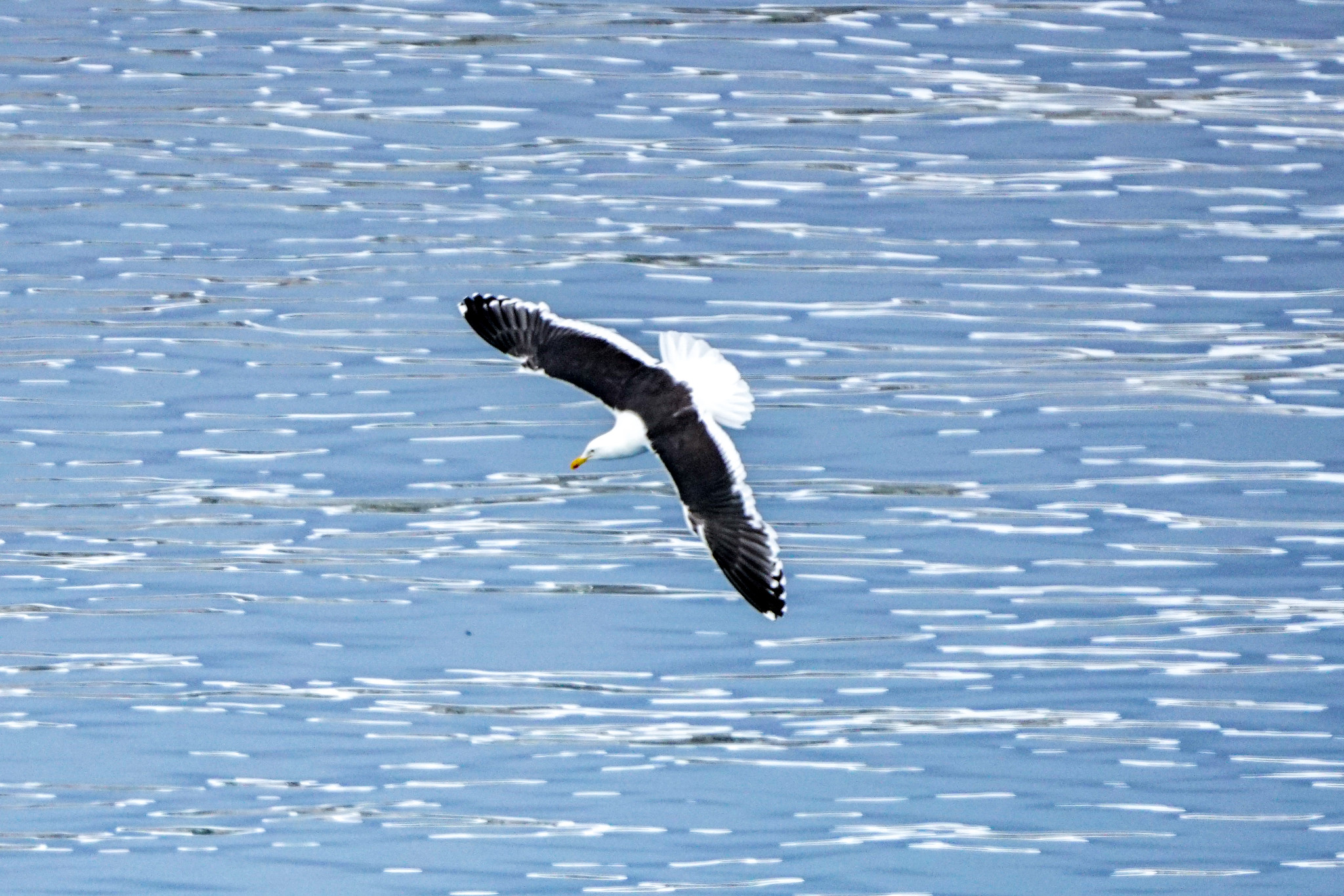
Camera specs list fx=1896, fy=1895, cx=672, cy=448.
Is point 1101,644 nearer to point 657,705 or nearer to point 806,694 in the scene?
point 806,694

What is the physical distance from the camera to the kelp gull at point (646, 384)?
15.4ft

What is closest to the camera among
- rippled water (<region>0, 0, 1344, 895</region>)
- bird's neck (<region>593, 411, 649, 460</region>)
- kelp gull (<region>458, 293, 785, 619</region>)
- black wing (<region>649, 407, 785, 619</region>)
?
black wing (<region>649, 407, 785, 619</region>)

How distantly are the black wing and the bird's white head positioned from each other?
0.15 meters

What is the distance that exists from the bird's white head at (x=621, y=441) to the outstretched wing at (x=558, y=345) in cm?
6

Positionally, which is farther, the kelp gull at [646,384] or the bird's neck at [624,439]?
the bird's neck at [624,439]

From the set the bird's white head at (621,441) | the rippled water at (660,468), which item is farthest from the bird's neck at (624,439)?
the rippled water at (660,468)

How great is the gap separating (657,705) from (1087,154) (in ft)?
8.17

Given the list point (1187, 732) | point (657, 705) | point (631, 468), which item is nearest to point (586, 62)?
point (631, 468)

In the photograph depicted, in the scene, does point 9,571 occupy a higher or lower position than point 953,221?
lower

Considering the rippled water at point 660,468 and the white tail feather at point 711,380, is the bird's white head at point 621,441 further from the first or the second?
the rippled water at point 660,468

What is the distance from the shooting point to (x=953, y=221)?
20.9ft

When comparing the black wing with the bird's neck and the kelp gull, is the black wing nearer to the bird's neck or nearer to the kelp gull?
the kelp gull

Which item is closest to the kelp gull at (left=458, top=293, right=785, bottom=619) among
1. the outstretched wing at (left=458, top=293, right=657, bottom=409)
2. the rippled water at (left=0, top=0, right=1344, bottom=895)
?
the outstretched wing at (left=458, top=293, right=657, bottom=409)

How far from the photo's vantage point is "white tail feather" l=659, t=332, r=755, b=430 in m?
4.88
